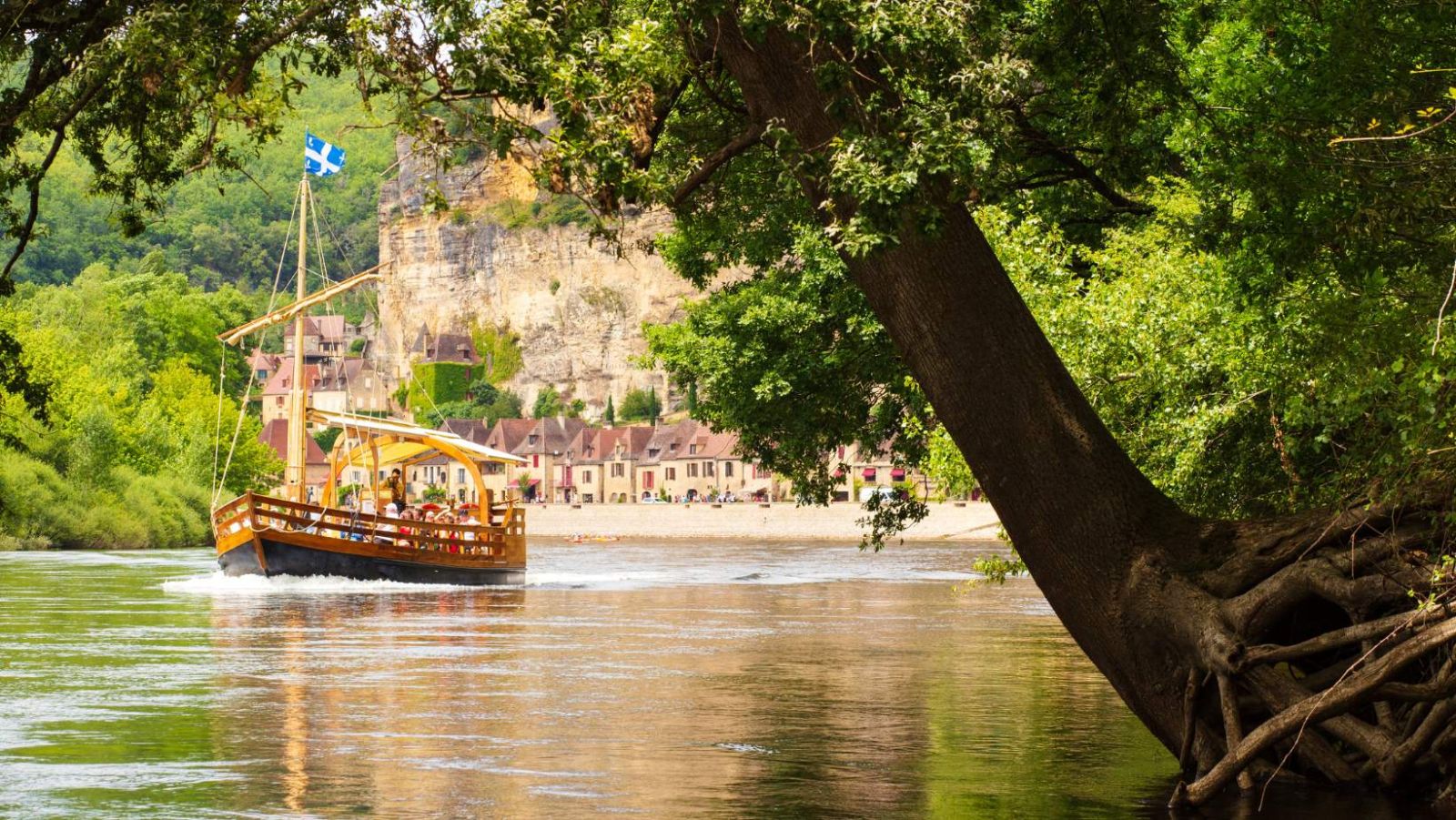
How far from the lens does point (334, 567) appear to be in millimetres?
52438

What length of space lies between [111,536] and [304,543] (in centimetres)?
3762

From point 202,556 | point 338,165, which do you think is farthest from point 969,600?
point 202,556

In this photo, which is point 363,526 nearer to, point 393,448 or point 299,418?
point 393,448

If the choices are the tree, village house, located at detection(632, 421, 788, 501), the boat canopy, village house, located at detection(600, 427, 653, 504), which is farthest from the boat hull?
village house, located at detection(600, 427, 653, 504)

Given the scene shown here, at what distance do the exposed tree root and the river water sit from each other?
0.42 meters

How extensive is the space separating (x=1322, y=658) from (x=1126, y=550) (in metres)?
1.53

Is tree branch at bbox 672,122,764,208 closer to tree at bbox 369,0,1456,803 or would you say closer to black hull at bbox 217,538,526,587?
tree at bbox 369,0,1456,803

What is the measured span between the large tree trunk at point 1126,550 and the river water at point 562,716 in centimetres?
69

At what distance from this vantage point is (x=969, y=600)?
4656cm

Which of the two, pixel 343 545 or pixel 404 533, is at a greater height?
pixel 404 533

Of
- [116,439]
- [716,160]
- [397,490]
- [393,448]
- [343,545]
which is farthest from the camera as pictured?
[116,439]

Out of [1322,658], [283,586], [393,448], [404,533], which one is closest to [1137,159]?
[1322,658]

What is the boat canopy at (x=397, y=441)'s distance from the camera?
51.0 meters

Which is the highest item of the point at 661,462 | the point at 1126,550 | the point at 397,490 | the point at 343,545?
the point at 661,462
